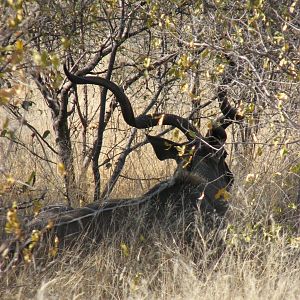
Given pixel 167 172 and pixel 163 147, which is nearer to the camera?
pixel 163 147

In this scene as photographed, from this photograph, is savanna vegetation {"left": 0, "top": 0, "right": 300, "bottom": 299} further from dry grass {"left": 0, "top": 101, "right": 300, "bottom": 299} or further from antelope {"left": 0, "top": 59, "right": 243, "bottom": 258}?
antelope {"left": 0, "top": 59, "right": 243, "bottom": 258}

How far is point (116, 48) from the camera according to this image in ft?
20.7

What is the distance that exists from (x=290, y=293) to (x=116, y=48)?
2787mm

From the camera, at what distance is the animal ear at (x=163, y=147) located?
19.1 ft

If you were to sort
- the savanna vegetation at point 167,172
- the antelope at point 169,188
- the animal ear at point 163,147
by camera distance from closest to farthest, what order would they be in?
the savanna vegetation at point 167,172
the antelope at point 169,188
the animal ear at point 163,147

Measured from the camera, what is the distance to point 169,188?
6.07 meters

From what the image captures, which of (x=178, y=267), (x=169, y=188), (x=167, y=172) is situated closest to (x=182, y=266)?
(x=178, y=267)

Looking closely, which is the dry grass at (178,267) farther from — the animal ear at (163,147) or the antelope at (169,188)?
the animal ear at (163,147)

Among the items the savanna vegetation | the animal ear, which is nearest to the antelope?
the animal ear

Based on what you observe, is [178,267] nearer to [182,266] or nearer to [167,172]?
[182,266]

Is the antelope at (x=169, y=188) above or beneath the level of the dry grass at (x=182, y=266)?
above

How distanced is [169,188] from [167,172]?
130 centimetres

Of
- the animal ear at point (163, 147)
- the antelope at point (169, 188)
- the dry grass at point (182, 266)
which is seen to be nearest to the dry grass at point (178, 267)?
the dry grass at point (182, 266)

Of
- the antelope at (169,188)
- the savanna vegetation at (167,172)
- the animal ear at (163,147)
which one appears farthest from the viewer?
the animal ear at (163,147)
